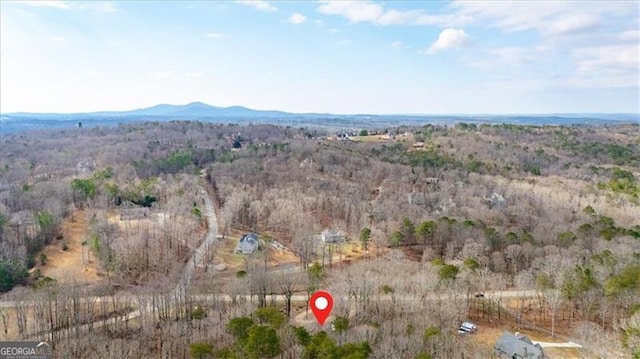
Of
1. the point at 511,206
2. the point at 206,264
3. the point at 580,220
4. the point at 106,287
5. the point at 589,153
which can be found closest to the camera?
the point at 106,287

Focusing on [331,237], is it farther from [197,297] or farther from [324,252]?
[197,297]

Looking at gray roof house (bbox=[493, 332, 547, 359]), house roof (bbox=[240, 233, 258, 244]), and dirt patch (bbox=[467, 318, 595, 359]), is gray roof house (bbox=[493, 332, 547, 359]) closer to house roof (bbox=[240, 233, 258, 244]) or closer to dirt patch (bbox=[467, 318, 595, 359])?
dirt patch (bbox=[467, 318, 595, 359])

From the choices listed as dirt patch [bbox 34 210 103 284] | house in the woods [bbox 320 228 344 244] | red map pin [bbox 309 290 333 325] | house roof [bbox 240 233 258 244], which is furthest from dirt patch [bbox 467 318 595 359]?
dirt patch [bbox 34 210 103 284]

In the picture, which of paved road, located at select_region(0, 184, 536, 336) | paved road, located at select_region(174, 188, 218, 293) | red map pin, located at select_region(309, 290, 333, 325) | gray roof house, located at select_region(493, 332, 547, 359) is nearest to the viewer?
gray roof house, located at select_region(493, 332, 547, 359)

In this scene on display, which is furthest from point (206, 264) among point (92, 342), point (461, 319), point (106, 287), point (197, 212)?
point (461, 319)

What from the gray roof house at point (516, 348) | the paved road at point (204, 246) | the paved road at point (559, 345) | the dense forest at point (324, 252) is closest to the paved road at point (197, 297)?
the paved road at point (204, 246)

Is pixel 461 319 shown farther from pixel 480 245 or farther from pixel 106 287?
pixel 106 287

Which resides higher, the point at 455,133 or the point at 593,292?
the point at 455,133
